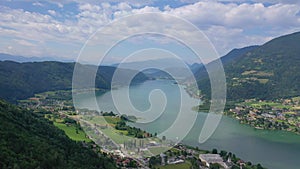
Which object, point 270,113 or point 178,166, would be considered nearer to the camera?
point 178,166

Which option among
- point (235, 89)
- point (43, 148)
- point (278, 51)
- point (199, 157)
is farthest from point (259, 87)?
point (43, 148)

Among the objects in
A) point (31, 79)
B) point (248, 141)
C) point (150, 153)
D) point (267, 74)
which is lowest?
point (248, 141)

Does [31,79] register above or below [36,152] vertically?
above

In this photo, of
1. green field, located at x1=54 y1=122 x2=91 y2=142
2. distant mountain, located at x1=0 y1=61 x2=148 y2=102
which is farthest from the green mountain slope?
distant mountain, located at x1=0 y1=61 x2=148 y2=102

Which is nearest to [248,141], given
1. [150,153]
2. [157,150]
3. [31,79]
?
[157,150]

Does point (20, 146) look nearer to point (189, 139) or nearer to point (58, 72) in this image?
point (189, 139)

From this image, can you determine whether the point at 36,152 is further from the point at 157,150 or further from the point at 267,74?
the point at 267,74
